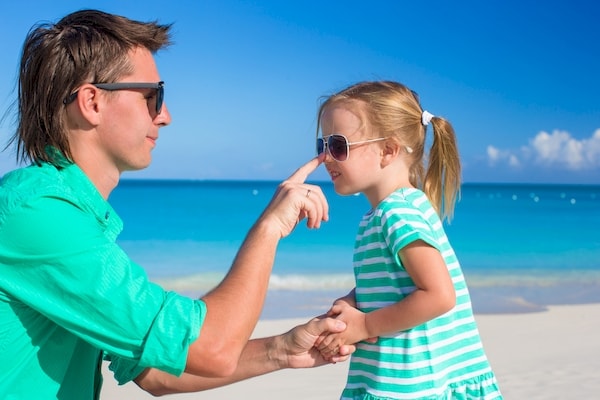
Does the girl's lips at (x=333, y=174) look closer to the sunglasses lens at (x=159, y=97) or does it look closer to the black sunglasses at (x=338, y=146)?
the black sunglasses at (x=338, y=146)

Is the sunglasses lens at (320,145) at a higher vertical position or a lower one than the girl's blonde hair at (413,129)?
lower

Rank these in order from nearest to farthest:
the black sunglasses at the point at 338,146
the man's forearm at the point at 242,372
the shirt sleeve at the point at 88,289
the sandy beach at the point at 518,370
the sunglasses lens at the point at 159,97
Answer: the shirt sleeve at the point at 88,289, the sunglasses lens at the point at 159,97, the man's forearm at the point at 242,372, the black sunglasses at the point at 338,146, the sandy beach at the point at 518,370

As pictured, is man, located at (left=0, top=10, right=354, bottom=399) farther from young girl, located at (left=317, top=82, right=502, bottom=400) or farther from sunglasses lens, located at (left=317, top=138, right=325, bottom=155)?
sunglasses lens, located at (left=317, top=138, right=325, bottom=155)

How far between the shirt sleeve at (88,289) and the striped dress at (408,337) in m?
0.98

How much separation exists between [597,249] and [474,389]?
22326mm

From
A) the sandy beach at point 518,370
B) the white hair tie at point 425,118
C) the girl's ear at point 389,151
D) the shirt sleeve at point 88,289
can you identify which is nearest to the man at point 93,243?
the shirt sleeve at point 88,289

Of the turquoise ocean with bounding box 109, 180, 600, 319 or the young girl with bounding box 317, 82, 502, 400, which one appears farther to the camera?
the turquoise ocean with bounding box 109, 180, 600, 319

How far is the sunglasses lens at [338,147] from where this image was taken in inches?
120

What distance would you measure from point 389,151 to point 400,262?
544mm

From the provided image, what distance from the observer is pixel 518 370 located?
6.86 m

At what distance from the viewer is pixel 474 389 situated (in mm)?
2869

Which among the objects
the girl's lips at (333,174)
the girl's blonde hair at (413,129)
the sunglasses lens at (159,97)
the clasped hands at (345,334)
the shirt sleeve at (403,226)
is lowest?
the clasped hands at (345,334)

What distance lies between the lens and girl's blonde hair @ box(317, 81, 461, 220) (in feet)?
10.2

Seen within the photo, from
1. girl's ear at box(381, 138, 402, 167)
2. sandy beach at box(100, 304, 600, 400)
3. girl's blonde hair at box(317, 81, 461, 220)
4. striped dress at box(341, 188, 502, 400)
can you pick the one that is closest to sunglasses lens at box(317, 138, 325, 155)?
girl's blonde hair at box(317, 81, 461, 220)
